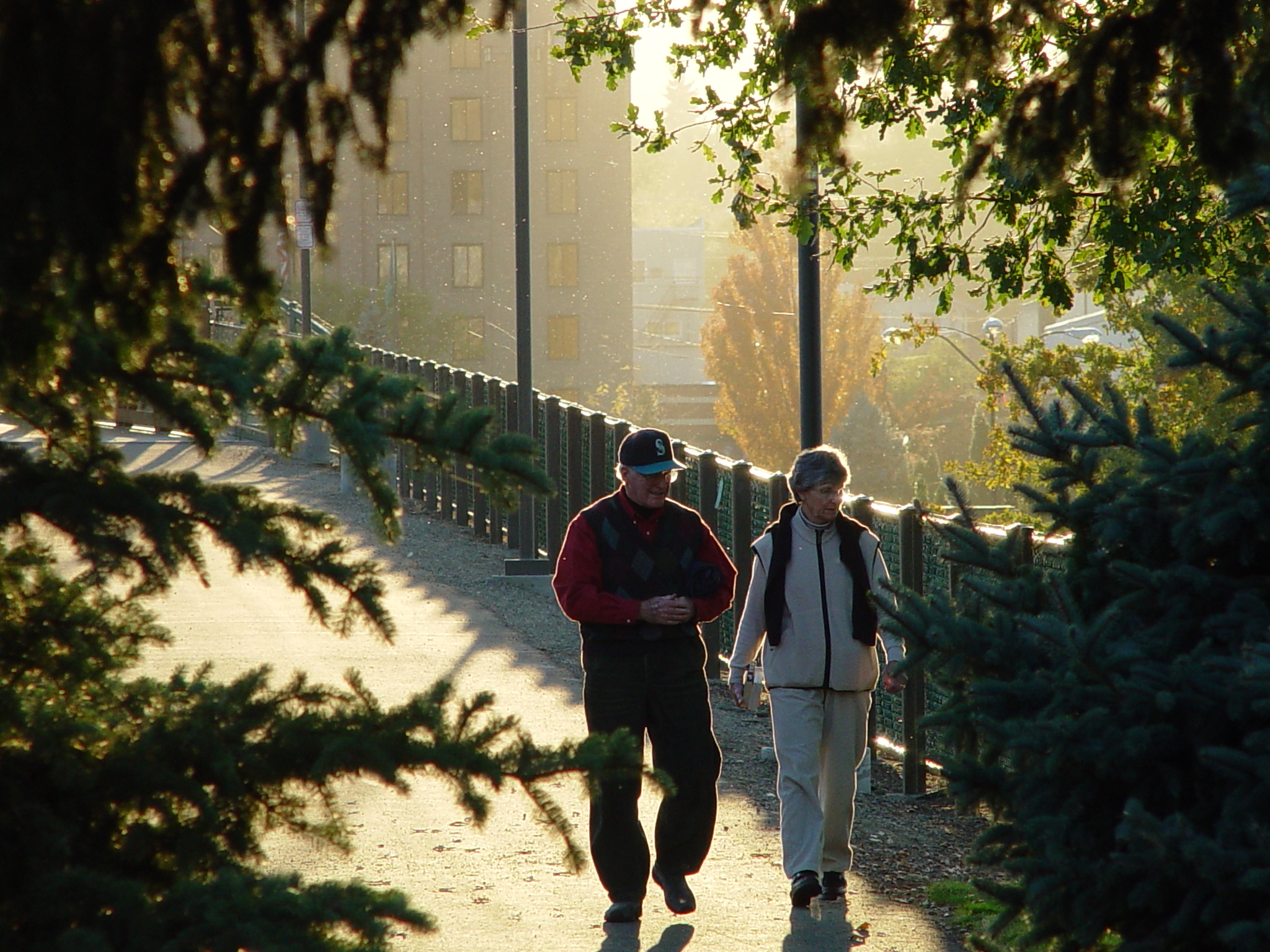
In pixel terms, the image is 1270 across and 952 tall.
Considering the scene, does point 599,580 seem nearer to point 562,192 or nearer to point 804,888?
point 804,888

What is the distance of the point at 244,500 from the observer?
337cm

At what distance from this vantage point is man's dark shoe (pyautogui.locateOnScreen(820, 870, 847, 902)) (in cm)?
695

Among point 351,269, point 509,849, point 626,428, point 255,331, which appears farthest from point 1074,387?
point 351,269

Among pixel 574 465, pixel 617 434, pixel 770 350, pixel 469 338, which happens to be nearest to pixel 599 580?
pixel 617 434

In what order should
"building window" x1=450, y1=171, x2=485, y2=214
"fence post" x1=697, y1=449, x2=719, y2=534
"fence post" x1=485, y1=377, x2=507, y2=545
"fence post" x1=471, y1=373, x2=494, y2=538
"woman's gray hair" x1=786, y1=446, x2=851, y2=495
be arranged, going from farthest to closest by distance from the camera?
"building window" x1=450, y1=171, x2=485, y2=214
"fence post" x1=471, y1=373, x2=494, y2=538
"fence post" x1=485, y1=377, x2=507, y2=545
"fence post" x1=697, y1=449, x2=719, y2=534
"woman's gray hair" x1=786, y1=446, x2=851, y2=495

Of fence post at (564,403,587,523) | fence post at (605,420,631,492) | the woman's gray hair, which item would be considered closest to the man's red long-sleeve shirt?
the woman's gray hair

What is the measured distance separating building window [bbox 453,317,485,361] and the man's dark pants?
60618 millimetres

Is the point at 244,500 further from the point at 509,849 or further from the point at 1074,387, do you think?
the point at 509,849

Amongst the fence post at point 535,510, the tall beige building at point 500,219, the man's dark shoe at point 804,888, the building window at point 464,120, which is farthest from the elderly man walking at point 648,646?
the building window at point 464,120

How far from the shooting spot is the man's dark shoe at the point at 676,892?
261 inches

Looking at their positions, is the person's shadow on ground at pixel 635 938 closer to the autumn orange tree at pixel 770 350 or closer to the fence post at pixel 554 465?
the fence post at pixel 554 465

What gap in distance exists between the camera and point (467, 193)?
228ft

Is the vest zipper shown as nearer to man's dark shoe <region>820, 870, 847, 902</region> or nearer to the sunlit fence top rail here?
the sunlit fence top rail

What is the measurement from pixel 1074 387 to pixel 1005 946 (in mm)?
1558
